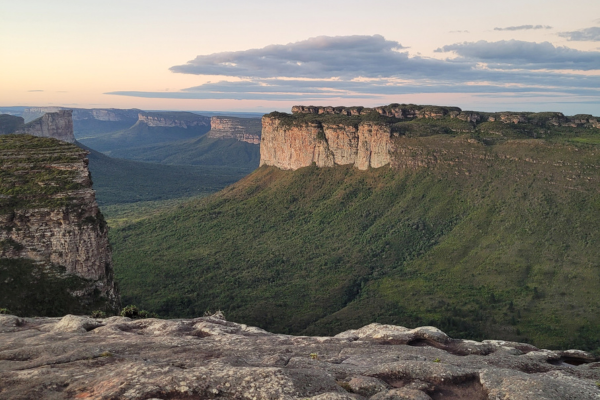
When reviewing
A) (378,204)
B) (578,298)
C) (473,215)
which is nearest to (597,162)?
(473,215)

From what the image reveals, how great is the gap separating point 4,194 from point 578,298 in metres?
65.1

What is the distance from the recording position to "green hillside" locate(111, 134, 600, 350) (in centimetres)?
5803

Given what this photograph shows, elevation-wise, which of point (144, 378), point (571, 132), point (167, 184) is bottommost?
point (167, 184)

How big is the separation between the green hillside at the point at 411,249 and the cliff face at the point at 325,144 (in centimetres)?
339

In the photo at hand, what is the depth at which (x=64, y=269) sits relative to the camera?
129 feet

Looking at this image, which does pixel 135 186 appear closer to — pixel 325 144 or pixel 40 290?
pixel 325 144

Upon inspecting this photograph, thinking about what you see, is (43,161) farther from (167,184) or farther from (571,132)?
(167,184)

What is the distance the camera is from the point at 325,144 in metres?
113

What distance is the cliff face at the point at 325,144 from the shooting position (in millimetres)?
102812

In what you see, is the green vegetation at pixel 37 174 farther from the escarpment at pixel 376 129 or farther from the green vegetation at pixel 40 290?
the escarpment at pixel 376 129

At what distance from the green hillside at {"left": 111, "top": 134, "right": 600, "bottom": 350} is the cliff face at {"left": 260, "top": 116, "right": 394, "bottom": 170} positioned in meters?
3.39

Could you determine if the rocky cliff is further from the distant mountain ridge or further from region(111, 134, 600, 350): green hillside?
the distant mountain ridge

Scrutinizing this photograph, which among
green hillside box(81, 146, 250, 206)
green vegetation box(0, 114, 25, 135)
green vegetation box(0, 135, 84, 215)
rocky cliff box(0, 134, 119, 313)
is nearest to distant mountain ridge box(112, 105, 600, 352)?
rocky cliff box(0, 134, 119, 313)

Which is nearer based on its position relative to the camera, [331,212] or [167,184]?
[331,212]
